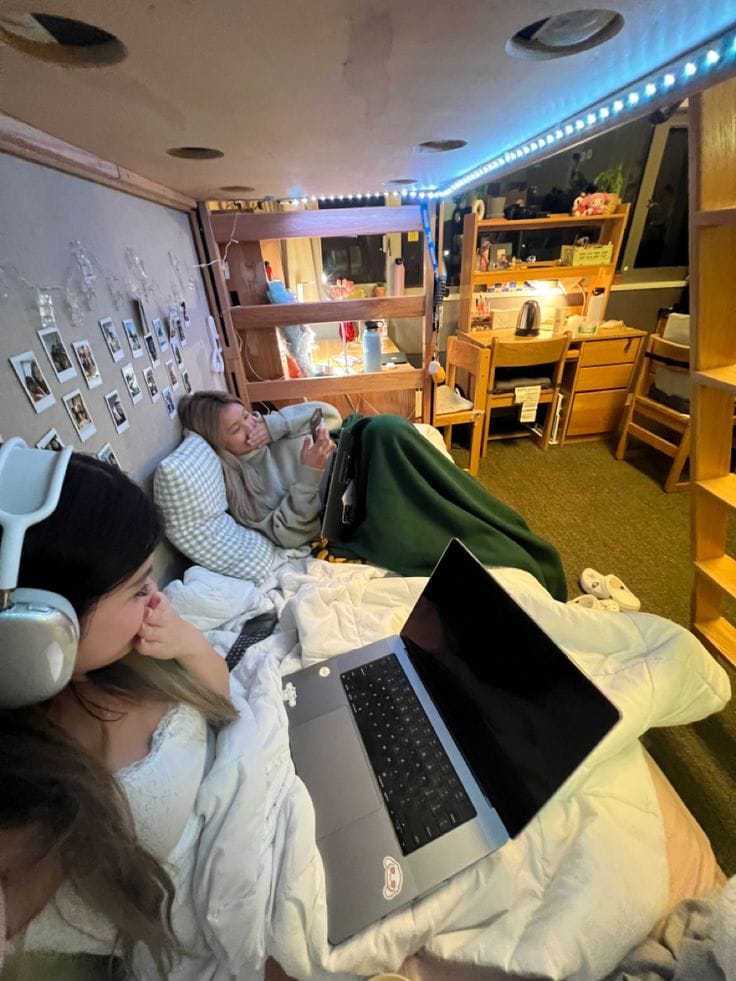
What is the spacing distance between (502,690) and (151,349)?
121cm

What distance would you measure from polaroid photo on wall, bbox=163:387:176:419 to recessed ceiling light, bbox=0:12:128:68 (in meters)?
0.82

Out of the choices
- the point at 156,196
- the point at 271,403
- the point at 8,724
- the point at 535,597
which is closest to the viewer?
the point at 8,724

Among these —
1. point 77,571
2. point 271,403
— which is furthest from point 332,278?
point 77,571

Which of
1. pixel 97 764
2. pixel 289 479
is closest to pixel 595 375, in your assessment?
pixel 289 479

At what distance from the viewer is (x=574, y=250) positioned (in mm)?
2543

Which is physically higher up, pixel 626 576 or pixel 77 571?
pixel 77 571

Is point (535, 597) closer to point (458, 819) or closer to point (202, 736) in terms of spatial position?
point (458, 819)

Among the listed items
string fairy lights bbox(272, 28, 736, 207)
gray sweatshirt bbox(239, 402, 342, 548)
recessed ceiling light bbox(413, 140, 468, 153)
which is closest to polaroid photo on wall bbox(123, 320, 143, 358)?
gray sweatshirt bbox(239, 402, 342, 548)

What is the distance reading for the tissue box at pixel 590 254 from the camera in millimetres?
2518

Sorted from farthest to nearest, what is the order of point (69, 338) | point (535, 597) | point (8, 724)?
1. point (535, 597)
2. point (69, 338)
3. point (8, 724)

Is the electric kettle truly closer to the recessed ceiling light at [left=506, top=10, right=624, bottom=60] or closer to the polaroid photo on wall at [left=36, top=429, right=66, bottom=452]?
the recessed ceiling light at [left=506, top=10, right=624, bottom=60]

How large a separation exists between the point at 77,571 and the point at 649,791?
0.88 metres

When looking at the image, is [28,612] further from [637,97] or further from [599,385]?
[599,385]

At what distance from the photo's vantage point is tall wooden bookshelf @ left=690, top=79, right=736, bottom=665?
0.79 metres
